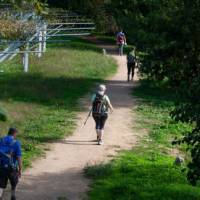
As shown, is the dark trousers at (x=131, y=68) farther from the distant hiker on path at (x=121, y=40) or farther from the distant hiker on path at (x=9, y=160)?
the distant hiker on path at (x=9, y=160)

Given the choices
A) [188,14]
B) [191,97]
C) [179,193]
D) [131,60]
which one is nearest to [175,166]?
[179,193]

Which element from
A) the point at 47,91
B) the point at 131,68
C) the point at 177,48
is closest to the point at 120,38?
the point at 131,68

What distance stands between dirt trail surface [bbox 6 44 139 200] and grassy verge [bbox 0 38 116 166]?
43 cm

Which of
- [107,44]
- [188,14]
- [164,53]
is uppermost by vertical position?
[188,14]

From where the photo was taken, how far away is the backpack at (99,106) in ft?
51.5

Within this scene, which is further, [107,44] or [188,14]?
[107,44]

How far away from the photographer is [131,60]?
27266 mm

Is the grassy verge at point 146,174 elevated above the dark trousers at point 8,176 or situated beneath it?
situated beneath

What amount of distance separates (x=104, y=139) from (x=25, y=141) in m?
2.10

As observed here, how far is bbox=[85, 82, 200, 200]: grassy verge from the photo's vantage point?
39.8 ft

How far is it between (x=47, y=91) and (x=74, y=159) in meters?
9.22

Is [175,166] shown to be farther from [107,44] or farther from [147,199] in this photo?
[107,44]

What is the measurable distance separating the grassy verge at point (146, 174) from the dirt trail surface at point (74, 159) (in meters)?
0.32

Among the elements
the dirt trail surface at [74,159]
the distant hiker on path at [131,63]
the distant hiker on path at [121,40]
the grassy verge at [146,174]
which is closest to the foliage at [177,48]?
the grassy verge at [146,174]
